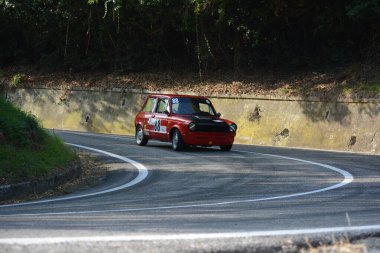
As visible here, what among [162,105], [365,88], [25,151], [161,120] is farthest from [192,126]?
[365,88]

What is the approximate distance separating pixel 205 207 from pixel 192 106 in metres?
12.3

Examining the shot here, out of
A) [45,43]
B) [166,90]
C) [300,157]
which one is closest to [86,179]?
[300,157]

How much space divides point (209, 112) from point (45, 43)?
63.6ft

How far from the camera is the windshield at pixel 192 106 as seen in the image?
70.4 ft

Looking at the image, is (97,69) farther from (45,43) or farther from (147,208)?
(147,208)

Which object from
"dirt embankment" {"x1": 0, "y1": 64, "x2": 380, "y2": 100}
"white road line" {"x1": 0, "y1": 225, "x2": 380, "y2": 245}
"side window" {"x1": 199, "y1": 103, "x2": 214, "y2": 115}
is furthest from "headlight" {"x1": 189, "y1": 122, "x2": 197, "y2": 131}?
"white road line" {"x1": 0, "y1": 225, "x2": 380, "y2": 245}

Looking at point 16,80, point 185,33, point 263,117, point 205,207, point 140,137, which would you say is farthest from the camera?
point 16,80

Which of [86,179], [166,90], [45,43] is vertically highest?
[45,43]

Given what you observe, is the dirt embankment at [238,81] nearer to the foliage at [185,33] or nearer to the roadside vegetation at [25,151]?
the foliage at [185,33]

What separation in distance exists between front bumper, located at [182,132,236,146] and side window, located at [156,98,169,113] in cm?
177

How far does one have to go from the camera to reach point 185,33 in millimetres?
34969

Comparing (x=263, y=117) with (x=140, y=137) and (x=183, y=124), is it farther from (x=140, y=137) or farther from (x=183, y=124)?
(x=183, y=124)

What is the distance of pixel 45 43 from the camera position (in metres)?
38.9

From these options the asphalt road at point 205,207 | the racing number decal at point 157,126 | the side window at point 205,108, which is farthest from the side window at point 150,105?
the asphalt road at point 205,207
